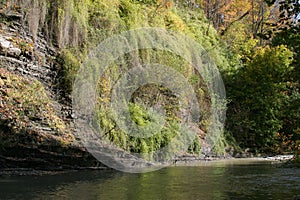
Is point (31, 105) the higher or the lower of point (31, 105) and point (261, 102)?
the lower

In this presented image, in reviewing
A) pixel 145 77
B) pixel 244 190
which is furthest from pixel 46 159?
pixel 145 77

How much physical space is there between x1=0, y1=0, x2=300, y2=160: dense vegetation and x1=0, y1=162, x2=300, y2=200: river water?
68.8 inches

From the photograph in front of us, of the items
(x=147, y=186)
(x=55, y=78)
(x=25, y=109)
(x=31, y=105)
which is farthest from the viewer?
(x=55, y=78)

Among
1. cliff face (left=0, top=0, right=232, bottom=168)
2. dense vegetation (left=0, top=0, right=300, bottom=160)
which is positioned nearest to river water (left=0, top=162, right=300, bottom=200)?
cliff face (left=0, top=0, right=232, bottom=168)

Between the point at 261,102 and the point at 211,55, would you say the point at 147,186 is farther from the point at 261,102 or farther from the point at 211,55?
the point at 261,102

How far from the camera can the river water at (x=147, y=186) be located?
757 centimetres

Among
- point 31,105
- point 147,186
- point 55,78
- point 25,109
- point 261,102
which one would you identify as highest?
point 261,102

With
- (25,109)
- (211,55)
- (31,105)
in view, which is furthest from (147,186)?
(211,55)

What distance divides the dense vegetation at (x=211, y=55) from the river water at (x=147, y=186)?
5.73 feet

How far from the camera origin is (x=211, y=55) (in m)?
23.8

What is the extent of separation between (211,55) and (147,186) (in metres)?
15.9

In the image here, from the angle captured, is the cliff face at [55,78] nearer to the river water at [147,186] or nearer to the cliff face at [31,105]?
the cliff face at [31,105]

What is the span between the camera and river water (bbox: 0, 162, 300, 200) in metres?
7.57

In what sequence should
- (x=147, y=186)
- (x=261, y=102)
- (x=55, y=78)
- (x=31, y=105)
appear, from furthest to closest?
(x=261, y=102)
(x=55, y=78)
(x=31, y=105)
(x=147, y=186)
